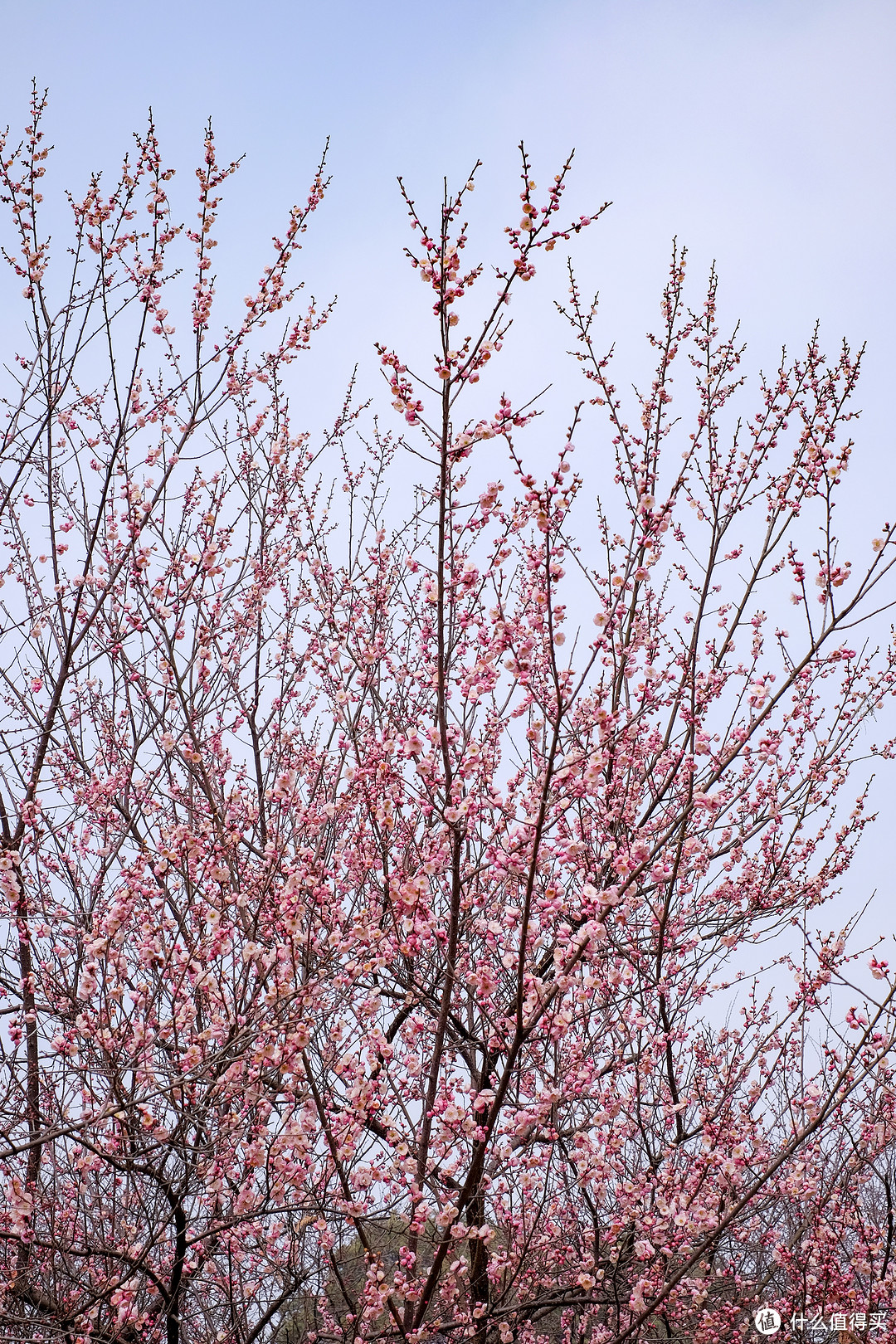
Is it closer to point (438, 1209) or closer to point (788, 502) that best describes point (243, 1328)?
point (438, 1209)

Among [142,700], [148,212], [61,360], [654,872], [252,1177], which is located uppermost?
[148,212]

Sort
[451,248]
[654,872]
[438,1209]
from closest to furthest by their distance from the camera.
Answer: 1. [451,248]
2. [654,872]
3. [438,1209]

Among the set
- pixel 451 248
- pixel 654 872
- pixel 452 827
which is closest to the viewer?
pixel 451 248

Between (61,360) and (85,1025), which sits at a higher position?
(61,360)

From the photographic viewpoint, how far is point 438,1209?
4.03 metres

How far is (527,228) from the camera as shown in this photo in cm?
295

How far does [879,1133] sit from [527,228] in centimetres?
526

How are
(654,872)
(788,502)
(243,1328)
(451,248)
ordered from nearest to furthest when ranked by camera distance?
(451,248) → (654,872) → (788,502) → (243,1328)

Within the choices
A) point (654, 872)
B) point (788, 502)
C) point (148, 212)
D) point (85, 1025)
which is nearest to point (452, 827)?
point (654, 872)

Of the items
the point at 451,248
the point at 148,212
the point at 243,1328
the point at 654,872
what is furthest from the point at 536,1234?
the point at 148,212

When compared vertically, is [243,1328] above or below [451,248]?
below

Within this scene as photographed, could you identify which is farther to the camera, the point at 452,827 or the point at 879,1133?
the point at 879,1133

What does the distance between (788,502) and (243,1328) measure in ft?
15.3

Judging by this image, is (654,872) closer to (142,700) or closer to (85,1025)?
(85,1025)
